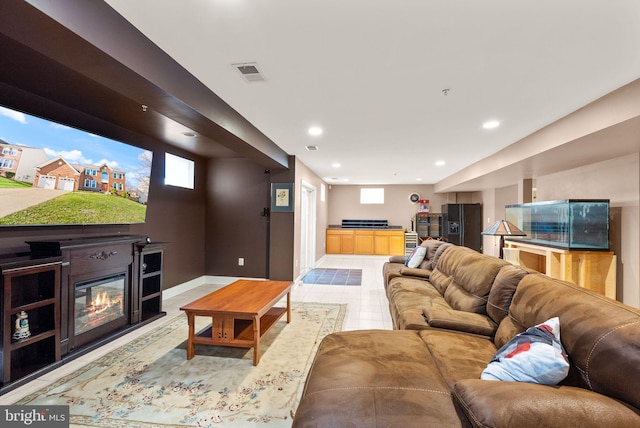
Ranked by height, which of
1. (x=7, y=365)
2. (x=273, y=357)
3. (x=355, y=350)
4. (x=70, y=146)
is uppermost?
(x=70, y=146)

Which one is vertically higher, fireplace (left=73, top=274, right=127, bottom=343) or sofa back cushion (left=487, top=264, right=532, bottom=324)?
sofa back cushion (left=487, top=264, right=532, bottom=324)

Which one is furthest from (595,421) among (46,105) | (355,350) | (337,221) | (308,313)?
(337,221)

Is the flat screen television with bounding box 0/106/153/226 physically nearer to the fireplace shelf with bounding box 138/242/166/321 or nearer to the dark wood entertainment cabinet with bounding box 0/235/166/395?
the dark wood entertainment cabinet with bounding box 0/235/166/395

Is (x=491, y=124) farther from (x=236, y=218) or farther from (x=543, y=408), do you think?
(x=236, y=218)

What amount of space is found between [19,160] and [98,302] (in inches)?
54.7

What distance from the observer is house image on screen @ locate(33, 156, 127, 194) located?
7.74 ft

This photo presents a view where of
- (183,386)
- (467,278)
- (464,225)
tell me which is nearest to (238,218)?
(183,386)

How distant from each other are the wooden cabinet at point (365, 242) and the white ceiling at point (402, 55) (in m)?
5.70

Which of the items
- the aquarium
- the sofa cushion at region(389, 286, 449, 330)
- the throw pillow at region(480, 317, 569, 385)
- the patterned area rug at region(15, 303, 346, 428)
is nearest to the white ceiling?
the aquarium

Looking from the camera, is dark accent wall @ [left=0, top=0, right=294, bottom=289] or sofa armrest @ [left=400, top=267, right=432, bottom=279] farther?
sofa armrest @ [left=400, top=267, right=432, bottom=279]

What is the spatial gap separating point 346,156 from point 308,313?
2.77 metres

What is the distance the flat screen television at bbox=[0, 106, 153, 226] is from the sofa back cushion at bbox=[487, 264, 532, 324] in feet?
11.7

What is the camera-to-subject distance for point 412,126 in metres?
3.46

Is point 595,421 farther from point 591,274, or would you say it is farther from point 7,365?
point 591,274
